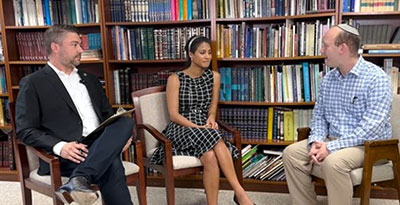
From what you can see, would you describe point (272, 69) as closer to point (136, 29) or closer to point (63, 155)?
point (136, 29)

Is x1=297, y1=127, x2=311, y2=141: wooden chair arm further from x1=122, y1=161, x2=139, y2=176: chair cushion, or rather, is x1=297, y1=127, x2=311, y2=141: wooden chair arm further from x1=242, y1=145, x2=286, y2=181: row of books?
x1=122, y1=161, x2=139, y2=176: chair cushion

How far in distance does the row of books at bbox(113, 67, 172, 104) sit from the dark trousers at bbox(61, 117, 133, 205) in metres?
1.02

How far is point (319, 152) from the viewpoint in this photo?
86.7 inches

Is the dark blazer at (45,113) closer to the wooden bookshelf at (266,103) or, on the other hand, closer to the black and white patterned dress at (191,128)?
the black and white patterned dress at (191,128)

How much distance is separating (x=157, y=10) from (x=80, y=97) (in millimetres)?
1052

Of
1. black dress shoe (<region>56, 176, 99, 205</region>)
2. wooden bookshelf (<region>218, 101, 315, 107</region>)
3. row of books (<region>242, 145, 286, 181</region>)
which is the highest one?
wooden bookshelf (<region>218, 101, 315, 107</region>)

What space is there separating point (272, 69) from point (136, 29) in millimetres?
1126

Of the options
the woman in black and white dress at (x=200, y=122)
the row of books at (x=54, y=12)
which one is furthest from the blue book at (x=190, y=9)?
the row of books at (x=54, y=12)

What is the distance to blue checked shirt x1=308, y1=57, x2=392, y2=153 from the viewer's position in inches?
83.6

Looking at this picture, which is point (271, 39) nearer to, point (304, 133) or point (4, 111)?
point (304, 133)

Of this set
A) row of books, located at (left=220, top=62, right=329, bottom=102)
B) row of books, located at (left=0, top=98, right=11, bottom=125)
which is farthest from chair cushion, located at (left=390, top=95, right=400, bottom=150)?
row of books, located at (left=0, top=98, right=11, bottom=125)

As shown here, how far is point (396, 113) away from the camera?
2.30 metres

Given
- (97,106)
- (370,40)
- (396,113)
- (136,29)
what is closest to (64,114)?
(97,106)

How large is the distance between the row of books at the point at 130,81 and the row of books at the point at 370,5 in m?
1.43
